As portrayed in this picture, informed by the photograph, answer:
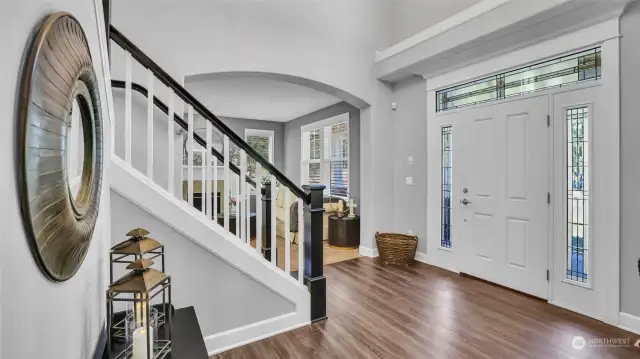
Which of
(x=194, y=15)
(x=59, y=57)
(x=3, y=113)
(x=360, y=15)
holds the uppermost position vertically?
(x=360, y=15)

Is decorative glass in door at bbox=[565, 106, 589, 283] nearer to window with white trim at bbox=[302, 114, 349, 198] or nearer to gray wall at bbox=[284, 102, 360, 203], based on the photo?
gray wall at bbox=[284, 102, 360, 203]

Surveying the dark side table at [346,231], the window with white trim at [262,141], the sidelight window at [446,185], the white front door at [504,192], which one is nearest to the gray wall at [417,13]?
the white front door at [504,192]

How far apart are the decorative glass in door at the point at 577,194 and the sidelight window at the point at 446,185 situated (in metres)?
1.27

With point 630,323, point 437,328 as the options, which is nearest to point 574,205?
point 630,323

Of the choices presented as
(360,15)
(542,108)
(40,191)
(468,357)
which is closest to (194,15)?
(360,15)

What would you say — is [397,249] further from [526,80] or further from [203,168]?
[203,168]

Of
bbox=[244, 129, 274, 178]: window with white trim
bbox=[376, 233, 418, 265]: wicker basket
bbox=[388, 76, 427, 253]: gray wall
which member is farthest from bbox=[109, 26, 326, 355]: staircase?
bbox=[244, 129, 274, 178]: window with white trim

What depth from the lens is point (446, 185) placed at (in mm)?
4090

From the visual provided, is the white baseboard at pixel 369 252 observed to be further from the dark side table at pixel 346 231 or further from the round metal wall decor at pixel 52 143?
the round metal wall decor at pixel 52 143

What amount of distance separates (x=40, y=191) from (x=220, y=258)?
159 centimetres

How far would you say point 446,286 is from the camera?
3455mm

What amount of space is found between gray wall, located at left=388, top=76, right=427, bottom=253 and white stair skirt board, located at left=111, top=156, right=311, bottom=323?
2.44 meters

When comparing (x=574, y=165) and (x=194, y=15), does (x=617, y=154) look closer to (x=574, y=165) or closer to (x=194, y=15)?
(x=574, y=165)

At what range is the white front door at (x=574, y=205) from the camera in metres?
2.76
